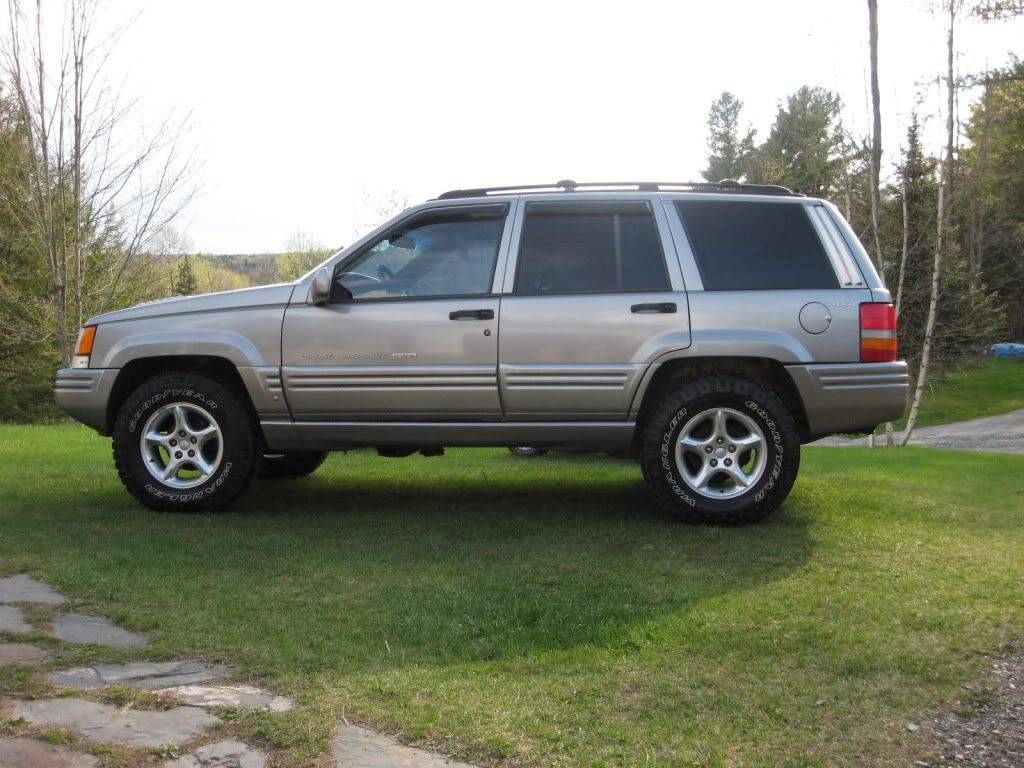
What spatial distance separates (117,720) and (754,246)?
14.1 ft

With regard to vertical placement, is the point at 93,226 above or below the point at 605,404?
above

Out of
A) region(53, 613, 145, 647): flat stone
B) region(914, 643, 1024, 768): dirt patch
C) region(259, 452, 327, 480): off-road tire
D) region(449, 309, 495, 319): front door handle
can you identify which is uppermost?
region(449, 309, 495, 319): front door handle

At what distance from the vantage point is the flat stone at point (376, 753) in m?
2.61

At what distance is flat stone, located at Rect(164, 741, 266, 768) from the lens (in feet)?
8.51

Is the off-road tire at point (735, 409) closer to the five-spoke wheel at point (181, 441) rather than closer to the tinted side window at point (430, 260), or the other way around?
the tinted side window at point (430, 260)

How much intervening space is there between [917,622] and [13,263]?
28.5 meters

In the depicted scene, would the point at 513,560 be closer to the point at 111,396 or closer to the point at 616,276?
the point at 616,276

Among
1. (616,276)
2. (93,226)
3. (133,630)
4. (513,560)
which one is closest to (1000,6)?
(93,226)

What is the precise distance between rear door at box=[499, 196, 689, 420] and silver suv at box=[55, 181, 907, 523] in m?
0.01

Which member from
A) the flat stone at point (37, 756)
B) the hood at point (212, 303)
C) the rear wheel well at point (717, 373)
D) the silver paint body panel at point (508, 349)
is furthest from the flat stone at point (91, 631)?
the rear wheel well at point (717, 373)

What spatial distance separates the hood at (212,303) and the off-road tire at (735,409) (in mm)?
2401

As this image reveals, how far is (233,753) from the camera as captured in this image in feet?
8.73

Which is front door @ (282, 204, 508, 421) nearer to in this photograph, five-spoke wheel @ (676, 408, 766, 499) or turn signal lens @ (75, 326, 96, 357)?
five-spoke wheel @ (676, 408, 766, 499)

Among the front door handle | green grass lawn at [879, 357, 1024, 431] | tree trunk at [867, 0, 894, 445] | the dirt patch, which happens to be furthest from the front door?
green grass lawn at [879, 357, 1024, 431]
